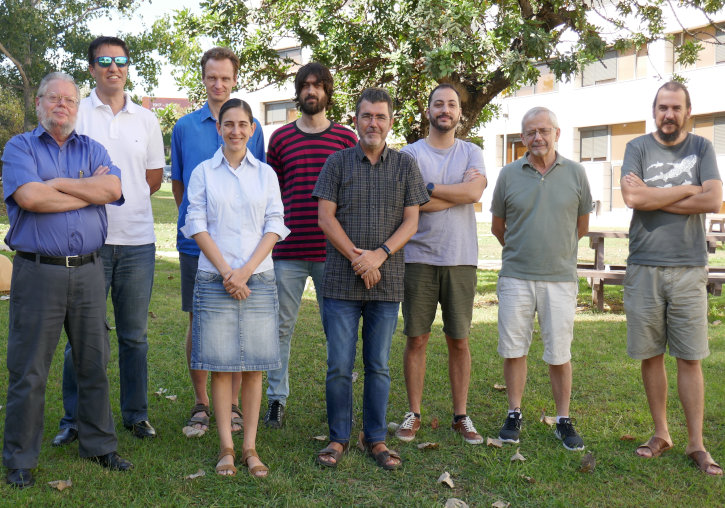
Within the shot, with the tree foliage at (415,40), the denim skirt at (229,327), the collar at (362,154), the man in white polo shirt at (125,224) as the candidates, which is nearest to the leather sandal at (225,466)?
the denim skirt at (229,327)

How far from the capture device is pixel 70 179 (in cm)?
405

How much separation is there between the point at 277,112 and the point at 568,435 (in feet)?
119

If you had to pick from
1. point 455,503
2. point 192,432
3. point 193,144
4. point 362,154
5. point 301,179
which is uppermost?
point 193,144

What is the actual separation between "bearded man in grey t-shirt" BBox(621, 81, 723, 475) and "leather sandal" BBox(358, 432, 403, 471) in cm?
162

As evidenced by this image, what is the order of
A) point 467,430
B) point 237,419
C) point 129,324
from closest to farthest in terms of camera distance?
point 129,324 → point 467,430 → point 237,419

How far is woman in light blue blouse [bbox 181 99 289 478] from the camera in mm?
4305

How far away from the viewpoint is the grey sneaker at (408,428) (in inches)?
194

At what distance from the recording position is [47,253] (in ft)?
13.3

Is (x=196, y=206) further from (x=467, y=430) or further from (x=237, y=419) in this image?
(x=467, y=430)

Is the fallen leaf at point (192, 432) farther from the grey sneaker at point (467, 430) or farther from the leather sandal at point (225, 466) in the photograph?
the grey sneaker at point (467, 430)

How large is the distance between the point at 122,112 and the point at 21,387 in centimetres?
191

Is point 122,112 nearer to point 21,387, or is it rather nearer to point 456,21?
point 21,387

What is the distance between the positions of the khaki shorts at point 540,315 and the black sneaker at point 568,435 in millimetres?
427

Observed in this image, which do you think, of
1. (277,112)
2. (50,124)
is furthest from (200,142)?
(277,112)
